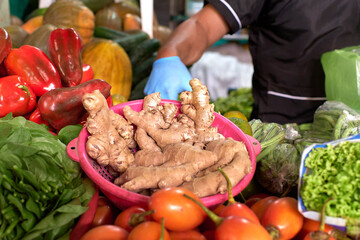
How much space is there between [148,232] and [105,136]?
406mm

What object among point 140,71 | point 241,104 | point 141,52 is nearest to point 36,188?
point 140,71

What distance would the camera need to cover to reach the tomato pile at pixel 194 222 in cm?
67

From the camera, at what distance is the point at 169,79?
5.40 feet

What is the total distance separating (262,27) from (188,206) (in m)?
1.79

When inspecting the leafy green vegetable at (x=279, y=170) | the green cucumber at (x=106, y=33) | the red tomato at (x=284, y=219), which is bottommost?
the green cucumber at (x=106, y=33)

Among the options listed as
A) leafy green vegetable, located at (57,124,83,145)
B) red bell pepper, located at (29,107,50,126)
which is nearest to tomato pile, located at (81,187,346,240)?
leafy green vegetable, located at (57,124,83,145)

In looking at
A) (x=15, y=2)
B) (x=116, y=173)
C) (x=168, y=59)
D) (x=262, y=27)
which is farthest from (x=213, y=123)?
(x=15, y=2)

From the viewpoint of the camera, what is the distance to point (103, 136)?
0.99 meters

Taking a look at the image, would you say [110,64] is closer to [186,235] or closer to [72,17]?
[72,17]

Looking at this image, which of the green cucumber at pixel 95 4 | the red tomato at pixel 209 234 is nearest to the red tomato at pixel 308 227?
the red tomato at pixel 209 234

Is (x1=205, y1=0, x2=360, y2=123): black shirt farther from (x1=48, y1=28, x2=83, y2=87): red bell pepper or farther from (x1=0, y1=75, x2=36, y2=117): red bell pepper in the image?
(x1=0, y1=75, x2=36, y2=117): red bell pepper

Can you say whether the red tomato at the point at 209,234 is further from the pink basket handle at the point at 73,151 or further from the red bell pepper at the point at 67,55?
the red bell pepper at the point at 67,55

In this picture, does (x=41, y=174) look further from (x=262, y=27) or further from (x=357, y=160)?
(x=262, y=27)

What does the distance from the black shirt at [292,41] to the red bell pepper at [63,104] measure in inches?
→ 46.3
